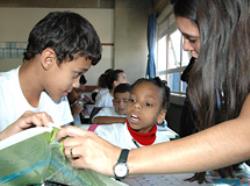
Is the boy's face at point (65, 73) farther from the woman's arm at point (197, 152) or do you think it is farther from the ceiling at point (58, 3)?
the ceiling at point (58, 3)

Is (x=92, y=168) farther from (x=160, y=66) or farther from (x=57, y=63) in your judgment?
(x=160, y=66)

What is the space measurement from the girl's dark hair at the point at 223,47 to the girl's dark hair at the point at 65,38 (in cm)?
48

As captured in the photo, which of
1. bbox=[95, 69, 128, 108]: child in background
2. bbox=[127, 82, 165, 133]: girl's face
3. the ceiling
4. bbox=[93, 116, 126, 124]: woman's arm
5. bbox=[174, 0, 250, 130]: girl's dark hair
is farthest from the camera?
the ceiling

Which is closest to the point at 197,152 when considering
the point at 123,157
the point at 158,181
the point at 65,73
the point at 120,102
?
the point at 123,157

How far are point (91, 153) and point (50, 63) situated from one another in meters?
0.66

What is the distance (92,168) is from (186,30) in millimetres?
436

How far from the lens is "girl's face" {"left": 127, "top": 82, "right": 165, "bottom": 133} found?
169cm

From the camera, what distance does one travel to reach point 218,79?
33.7 inches

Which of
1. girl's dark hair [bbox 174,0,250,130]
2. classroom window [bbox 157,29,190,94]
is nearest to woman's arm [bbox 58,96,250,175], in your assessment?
girl's dark hair [bbox 174,0,250,130]

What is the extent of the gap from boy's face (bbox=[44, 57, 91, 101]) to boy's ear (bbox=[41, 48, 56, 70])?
0.04 feet

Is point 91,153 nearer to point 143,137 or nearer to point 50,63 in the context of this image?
point 50,63

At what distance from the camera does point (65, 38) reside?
4.13ft

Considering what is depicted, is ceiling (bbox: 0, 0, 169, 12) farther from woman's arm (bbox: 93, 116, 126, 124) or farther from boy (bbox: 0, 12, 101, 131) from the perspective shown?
boy (bbox: 0, 12, 101, 131)

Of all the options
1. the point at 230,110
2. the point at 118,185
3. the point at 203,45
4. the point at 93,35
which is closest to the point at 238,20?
the point at 203,45
